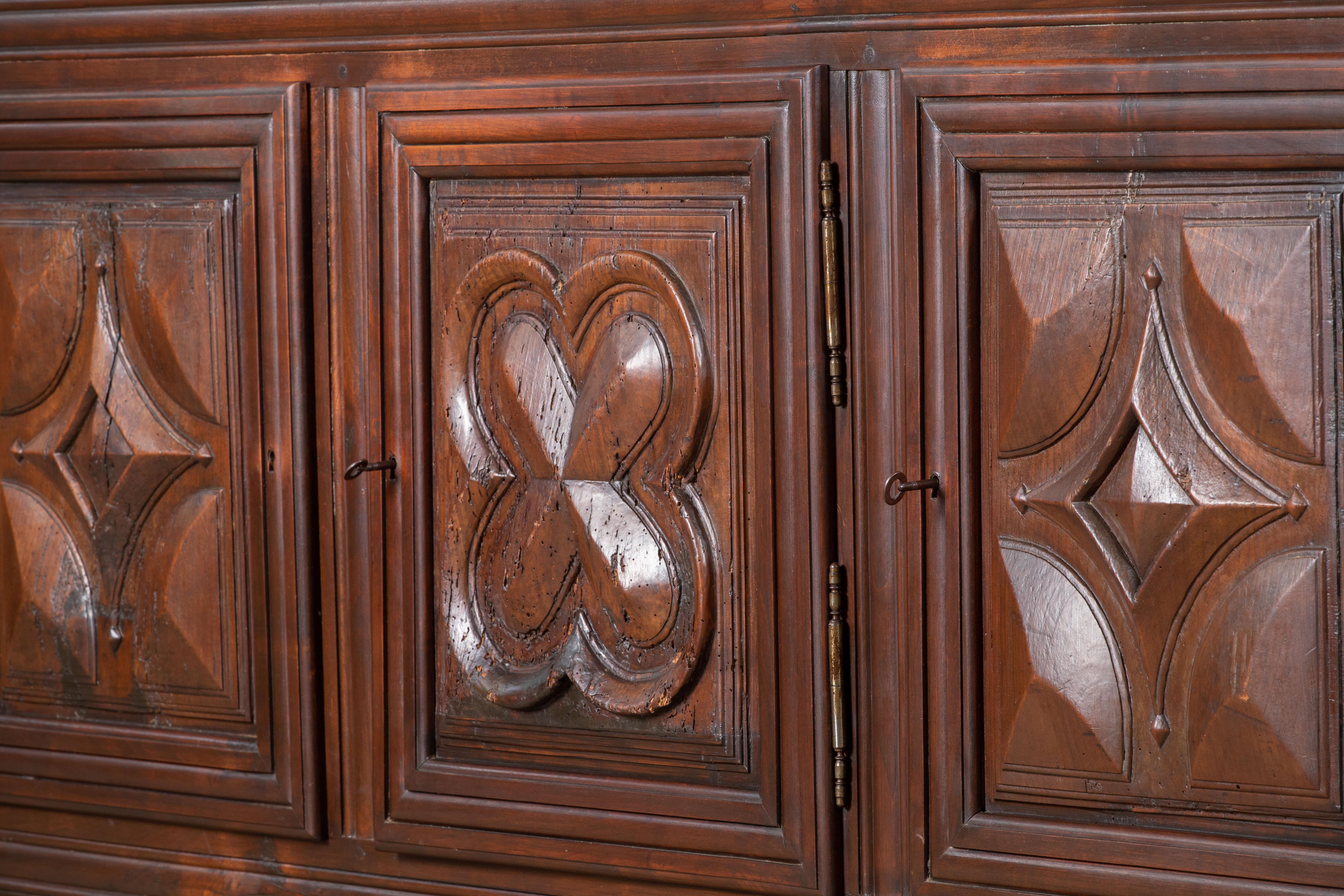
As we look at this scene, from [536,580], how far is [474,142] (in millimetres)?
526

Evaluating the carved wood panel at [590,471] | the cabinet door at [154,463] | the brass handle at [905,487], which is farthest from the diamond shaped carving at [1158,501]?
the cabinet door at [154,463]

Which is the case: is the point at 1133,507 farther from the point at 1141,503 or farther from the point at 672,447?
the point at 672,447

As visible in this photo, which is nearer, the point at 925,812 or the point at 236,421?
the point at 925,812

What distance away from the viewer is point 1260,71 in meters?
1.40

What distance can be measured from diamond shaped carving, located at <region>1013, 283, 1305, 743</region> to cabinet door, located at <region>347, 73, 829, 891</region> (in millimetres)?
302

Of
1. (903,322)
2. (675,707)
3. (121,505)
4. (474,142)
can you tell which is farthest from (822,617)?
(121,505)

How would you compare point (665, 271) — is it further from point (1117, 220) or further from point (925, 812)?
point (925, 812)

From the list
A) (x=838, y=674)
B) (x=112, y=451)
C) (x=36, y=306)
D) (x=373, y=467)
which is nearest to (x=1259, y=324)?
(x=838, y=674)

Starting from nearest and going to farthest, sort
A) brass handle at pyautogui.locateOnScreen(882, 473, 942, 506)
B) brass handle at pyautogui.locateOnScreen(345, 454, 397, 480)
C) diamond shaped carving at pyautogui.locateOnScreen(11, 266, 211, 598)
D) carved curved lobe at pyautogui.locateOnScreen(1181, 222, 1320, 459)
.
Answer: carved curved lobe at pyautogui.locateOnScreen(1181, 222, 1320, 459)
brass handle at pyautogui.locateOnScreen(882, 473, 942, 506)
brass handle at pyautogui.locateOnScreen(345, 454, 397, 480)
diamond shaped carving at pyautogui.locateOnScreen(11, 266, 211, 598)

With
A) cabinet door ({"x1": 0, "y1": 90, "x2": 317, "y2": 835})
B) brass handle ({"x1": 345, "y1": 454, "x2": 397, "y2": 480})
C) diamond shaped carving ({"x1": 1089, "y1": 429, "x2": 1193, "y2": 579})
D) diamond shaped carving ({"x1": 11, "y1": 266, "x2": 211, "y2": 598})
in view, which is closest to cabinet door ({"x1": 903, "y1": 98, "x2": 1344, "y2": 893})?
diamond shaped carving ({"x1": 1089, "y1": 429, "x2": 1193, "y2": 579})

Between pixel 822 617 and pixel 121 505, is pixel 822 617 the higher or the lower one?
the lower one

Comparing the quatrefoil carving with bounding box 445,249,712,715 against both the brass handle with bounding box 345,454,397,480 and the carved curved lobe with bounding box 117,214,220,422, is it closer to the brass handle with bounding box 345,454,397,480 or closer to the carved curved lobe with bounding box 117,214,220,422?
the brass handle with bounding box 345,454,397,480

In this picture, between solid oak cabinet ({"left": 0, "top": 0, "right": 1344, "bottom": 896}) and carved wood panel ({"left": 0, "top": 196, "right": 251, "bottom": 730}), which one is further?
carved wood panel ({"left": 0, "top": 196, "right": 251, "bottom": 730})

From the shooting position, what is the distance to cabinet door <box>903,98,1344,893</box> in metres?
1.42
